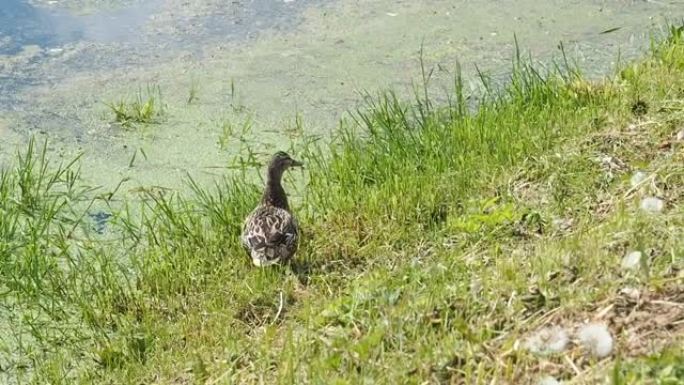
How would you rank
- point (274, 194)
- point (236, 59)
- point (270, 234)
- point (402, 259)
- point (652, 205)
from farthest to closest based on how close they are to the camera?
point (236, 59), point (274, 194), point (402, 259), point (270, 234), point (652, 205)

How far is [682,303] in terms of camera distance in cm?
281

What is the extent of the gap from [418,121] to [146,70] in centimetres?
215

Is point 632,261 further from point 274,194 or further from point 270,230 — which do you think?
point 274,194

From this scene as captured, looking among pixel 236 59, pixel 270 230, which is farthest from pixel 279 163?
pixel 236 59

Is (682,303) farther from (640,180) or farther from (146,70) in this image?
(146,70)

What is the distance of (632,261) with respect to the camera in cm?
305

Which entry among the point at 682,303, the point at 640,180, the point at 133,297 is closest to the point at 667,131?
the point at 640,180

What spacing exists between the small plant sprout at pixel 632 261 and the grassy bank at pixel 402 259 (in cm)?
1

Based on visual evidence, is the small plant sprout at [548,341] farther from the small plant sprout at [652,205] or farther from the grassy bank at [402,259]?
the small plant sprout at [652,205]

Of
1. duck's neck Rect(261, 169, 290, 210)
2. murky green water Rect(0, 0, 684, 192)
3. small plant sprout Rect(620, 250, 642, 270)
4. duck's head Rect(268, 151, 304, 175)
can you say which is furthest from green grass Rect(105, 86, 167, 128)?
small plant sprout Rect(620, 250, 642, 270)

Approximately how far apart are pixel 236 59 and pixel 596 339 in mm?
4124

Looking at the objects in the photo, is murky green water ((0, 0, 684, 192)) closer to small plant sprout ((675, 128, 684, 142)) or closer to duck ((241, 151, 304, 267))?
duck ((241, 151, 304, 267))

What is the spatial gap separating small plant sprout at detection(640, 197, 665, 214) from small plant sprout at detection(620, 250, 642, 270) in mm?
473

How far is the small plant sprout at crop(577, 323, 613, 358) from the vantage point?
8.75ft
